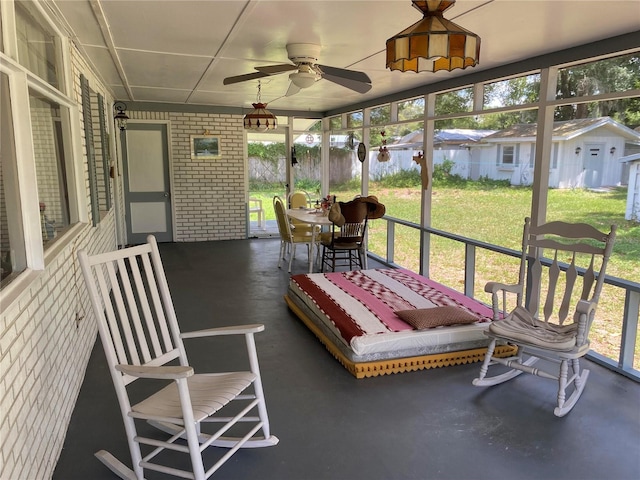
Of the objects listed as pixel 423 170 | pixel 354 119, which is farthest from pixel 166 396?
pixel 354 119

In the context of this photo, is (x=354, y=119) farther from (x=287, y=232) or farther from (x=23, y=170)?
(x=23, y=170)

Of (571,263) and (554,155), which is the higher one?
(554,155)

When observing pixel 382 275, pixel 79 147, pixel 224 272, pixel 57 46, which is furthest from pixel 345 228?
pixel 57 46

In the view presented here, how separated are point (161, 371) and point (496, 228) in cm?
408

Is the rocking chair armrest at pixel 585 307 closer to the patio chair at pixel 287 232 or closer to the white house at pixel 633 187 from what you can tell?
the white house at pixel 633 187

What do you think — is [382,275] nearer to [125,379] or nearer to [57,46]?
[125,379]

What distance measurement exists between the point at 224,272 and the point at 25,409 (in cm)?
428

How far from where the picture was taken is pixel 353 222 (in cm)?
540

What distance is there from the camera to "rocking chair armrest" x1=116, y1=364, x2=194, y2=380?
1809 mm

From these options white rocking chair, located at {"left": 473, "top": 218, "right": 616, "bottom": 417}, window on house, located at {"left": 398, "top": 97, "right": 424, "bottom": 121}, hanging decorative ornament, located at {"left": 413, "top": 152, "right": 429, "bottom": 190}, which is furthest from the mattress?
window on house, located at {"left": 398, "top": 97, "right": 424, "bottom": 121}

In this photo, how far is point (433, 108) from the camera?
569 cm

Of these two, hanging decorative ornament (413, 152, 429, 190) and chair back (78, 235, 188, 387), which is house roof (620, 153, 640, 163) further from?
chair back (78, 235, 188, 387)

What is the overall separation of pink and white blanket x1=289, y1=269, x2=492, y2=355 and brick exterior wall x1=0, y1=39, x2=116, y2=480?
1.75 metres

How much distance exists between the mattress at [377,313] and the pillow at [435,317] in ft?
0.12
